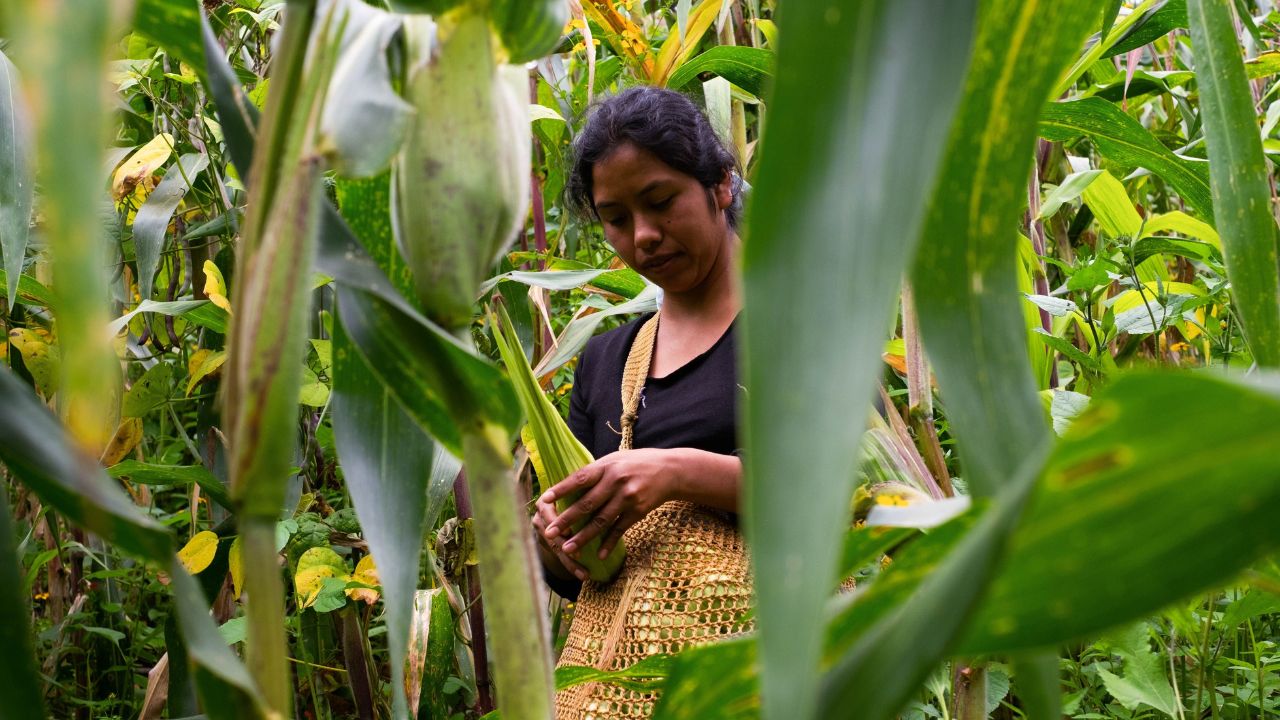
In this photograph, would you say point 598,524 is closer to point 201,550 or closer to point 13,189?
point 201,550

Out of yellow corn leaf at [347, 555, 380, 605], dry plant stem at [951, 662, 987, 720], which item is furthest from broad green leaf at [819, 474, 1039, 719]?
yellow corn leaf at [347, 555, 380, 605]

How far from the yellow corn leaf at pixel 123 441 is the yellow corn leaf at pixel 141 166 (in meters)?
0.25

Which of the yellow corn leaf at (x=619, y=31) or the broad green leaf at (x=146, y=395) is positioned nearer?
the broad green leaf at (x=146, y=395)

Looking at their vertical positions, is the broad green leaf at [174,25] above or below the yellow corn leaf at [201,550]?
above

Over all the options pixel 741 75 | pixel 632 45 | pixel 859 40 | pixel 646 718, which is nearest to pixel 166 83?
pixel 632 45

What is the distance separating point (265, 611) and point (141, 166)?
1.04 m

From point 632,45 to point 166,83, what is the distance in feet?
1.99

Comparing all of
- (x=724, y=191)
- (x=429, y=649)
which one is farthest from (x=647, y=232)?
(x=429, y=649)

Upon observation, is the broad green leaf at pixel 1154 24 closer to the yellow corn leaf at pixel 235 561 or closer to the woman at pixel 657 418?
the woman at pixel 657 418

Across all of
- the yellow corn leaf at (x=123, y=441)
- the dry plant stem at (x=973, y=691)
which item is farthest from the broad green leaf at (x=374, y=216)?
the yellow corn leaf at (x=123, y=441)

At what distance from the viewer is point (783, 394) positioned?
0.61 feet

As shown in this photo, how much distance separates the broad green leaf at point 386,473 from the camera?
0.34 metres

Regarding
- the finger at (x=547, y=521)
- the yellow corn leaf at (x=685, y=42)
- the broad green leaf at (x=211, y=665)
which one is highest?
the yellow corn leaf at (x=685, y=42)

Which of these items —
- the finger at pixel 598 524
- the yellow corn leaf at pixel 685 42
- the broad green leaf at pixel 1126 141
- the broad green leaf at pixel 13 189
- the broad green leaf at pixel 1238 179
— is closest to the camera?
the broad green leaf at pixel 1238 179
